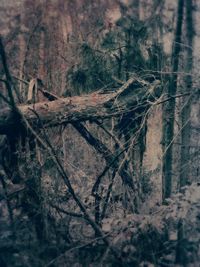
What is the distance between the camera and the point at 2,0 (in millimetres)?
12109

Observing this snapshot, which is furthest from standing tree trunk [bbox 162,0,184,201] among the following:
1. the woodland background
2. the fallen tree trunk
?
the fallen tree trunk

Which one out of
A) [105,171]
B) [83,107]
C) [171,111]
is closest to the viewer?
[83,107]

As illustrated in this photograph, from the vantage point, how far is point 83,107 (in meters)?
4.96

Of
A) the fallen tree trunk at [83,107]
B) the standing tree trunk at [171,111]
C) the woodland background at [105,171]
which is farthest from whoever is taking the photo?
the standing tree trunk at [171,111]

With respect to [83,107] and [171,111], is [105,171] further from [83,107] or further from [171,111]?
[171,111]

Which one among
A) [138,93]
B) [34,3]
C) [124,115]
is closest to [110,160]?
[124,115]

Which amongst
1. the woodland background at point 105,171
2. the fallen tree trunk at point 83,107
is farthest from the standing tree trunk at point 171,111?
the fallen tree trunk at point 83,107

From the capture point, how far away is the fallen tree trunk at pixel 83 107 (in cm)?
467

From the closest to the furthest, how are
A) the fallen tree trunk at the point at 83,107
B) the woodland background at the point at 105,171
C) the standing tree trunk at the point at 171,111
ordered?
the fallen tree trunk at the point at 83,107 < the woodland background at the point at 105,171 < the standing tree trunk at the point at 171,111

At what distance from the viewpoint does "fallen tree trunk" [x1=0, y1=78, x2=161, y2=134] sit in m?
4.67

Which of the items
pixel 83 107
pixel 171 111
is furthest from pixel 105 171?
pixel 171 111

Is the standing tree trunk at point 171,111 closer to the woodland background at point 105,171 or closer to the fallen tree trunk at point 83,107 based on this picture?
the woodland background at point 105,171

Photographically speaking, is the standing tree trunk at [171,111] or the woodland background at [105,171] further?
the standing tree trunk at [171,111]

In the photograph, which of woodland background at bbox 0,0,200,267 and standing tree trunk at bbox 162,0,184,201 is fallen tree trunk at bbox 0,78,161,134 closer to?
woodland background at bbox 0,0,200,267
